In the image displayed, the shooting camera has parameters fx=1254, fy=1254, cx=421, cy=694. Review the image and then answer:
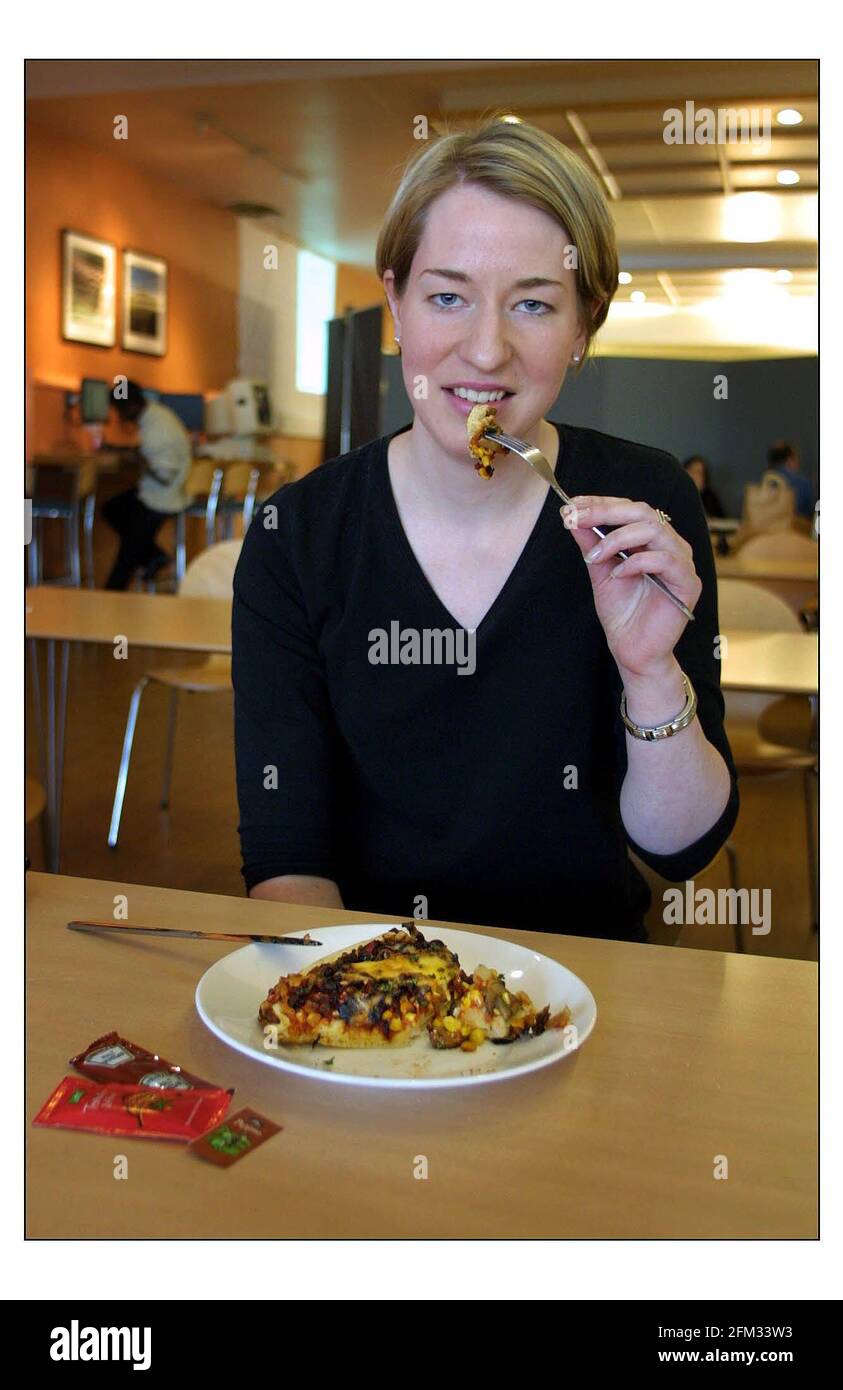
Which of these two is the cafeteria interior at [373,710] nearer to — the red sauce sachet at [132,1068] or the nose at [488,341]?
the red sauce sachet at [132,1068]

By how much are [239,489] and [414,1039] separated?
8.65 meters

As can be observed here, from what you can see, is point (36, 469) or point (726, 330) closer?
point (36, 469)

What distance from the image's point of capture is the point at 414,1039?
79 centimetres

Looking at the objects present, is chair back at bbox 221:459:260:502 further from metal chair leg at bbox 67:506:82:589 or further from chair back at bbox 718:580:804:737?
chair back at bbox 718:580:804:737

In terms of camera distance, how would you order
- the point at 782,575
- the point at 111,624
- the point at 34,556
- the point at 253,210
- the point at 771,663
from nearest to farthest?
1. the point at 771,663
2. the point at 111,624
3. the point at 782,575
4. the point at 34,556
5. the point at 253,210

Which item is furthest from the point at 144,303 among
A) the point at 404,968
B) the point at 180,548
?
the point at 404,968

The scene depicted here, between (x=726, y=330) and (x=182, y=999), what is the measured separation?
39.2 ft

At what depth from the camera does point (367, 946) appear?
843mm

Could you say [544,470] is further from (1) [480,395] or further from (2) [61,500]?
(2) [61,500]

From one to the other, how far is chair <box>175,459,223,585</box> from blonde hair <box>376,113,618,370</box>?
736cm

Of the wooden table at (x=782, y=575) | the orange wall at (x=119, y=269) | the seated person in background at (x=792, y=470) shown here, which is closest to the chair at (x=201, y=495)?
the orange wall at (x=119, y=269)

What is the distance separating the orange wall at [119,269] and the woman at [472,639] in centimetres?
650
